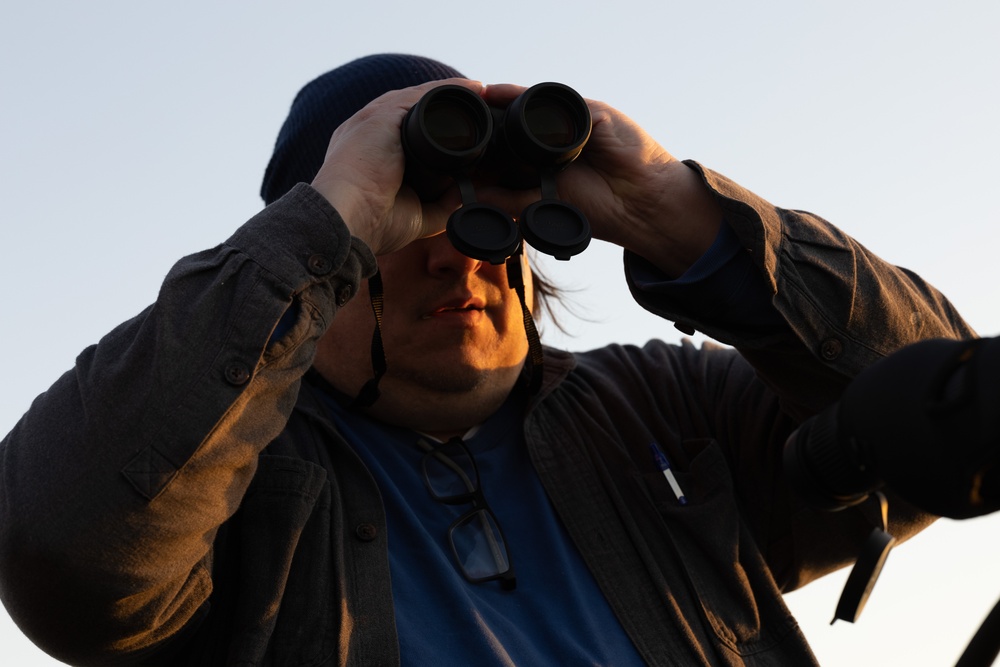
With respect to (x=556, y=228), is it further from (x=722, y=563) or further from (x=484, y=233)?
(x=722, y=563)

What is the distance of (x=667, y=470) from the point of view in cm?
234

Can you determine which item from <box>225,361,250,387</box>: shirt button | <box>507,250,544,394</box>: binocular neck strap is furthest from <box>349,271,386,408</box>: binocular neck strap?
<box>225,361,250,387</box>: shirt button

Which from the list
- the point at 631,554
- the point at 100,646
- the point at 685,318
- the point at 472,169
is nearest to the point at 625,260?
the point at 685,318

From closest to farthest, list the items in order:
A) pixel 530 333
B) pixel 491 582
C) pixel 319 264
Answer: pixel 319 264 < pixel 491 582 < pixel 530 333

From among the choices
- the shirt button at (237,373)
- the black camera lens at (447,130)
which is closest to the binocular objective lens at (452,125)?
the black camera lens at (447,130)

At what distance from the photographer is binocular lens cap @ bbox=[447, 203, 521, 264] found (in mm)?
2002

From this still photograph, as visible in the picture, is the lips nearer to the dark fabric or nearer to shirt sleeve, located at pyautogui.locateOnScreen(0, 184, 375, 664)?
the dark fabric

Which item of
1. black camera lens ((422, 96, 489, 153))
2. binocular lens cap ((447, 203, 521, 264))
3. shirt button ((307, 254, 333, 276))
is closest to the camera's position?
shirt button ((307, 254, 333, 276))

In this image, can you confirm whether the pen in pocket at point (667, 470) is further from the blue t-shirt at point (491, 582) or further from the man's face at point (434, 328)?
the man's face at point (434, 328)

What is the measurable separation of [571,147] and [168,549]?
101 centimetres

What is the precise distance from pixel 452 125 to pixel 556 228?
281mm

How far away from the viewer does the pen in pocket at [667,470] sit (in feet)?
7.57

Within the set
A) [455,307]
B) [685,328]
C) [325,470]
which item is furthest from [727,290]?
[325,470]

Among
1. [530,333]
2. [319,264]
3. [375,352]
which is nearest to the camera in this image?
[319,264]
